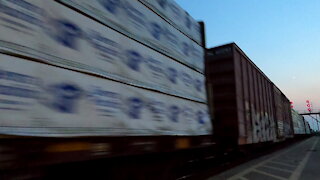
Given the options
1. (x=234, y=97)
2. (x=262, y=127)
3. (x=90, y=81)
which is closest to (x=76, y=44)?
(x=90, y=81)

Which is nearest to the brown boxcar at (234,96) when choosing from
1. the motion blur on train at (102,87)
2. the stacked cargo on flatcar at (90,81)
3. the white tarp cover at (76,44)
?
the motion blur on train at (102,87)

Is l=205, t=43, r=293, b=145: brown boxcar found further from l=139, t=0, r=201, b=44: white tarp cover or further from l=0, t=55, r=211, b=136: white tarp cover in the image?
l=0, t=55, r=211, b=136: white tarp cover

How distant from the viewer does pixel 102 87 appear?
3320 millimetres

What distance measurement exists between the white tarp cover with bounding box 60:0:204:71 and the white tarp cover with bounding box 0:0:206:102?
125mm

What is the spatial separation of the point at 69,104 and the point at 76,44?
731 mm

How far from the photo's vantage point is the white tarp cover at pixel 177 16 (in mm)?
4945

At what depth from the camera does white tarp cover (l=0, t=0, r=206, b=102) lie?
250 cm

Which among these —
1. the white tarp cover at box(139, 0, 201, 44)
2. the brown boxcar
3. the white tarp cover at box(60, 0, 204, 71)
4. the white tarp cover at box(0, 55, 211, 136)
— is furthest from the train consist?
the white tarp cover at box(0, 55, 211, 136)

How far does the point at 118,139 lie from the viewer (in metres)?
3.39

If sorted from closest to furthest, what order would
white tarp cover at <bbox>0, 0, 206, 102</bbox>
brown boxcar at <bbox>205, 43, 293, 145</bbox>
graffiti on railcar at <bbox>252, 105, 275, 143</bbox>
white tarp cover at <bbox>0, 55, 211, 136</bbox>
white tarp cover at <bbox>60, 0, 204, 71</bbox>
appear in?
white tarp cover at <bbox>0, 55, 211, 136</bbox> → white tarp cover at <bbox>0, 0, 206, 102</bbox> → white tarp cover at <bbox>60, 0, 204, 71</bbox> → brown boxcar at <bbox>205, 43, 293, 145</bbox> → graffiti on railcar at <bbox>252, 105, 275, 143</bbox>

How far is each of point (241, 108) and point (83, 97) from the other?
817cm

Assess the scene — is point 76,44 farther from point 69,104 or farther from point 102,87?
point 69,104

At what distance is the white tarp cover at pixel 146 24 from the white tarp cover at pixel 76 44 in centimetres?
13

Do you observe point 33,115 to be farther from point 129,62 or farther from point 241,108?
point 241,108
